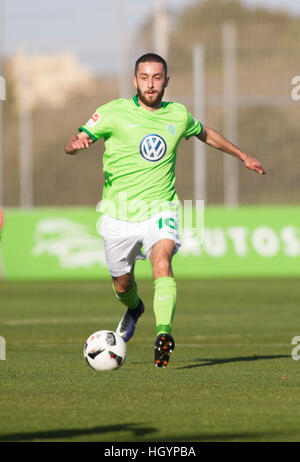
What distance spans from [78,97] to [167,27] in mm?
4161

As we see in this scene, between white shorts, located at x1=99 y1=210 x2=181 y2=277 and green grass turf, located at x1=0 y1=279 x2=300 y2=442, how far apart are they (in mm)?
862

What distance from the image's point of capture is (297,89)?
86.7 ft

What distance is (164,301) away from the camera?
8.27 metres

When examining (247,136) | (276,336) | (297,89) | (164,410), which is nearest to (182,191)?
(247,136)

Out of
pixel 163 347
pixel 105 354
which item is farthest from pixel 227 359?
pixel 163 347

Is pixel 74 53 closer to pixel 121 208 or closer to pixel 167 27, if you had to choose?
pixel 167 27

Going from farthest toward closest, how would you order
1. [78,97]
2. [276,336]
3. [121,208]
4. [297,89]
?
[78,97] < [297,89] < [276,336] < [121,208]

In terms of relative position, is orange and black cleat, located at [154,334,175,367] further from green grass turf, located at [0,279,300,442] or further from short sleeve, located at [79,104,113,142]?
short sleeve, located at [79,104,113,142]

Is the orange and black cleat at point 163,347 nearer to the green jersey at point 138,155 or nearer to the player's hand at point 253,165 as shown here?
the green jersey at point 138,155

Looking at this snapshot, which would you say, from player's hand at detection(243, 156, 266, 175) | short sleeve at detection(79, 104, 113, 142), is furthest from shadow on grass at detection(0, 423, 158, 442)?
player's hand at detection(243, 156, 266, 175)

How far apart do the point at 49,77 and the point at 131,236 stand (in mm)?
21739

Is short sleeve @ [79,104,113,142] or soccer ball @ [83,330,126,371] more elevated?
short sleeve @ [79,104,113,142]

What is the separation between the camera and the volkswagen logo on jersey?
28.8ft

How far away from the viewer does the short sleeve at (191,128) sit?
9039 millimetres
